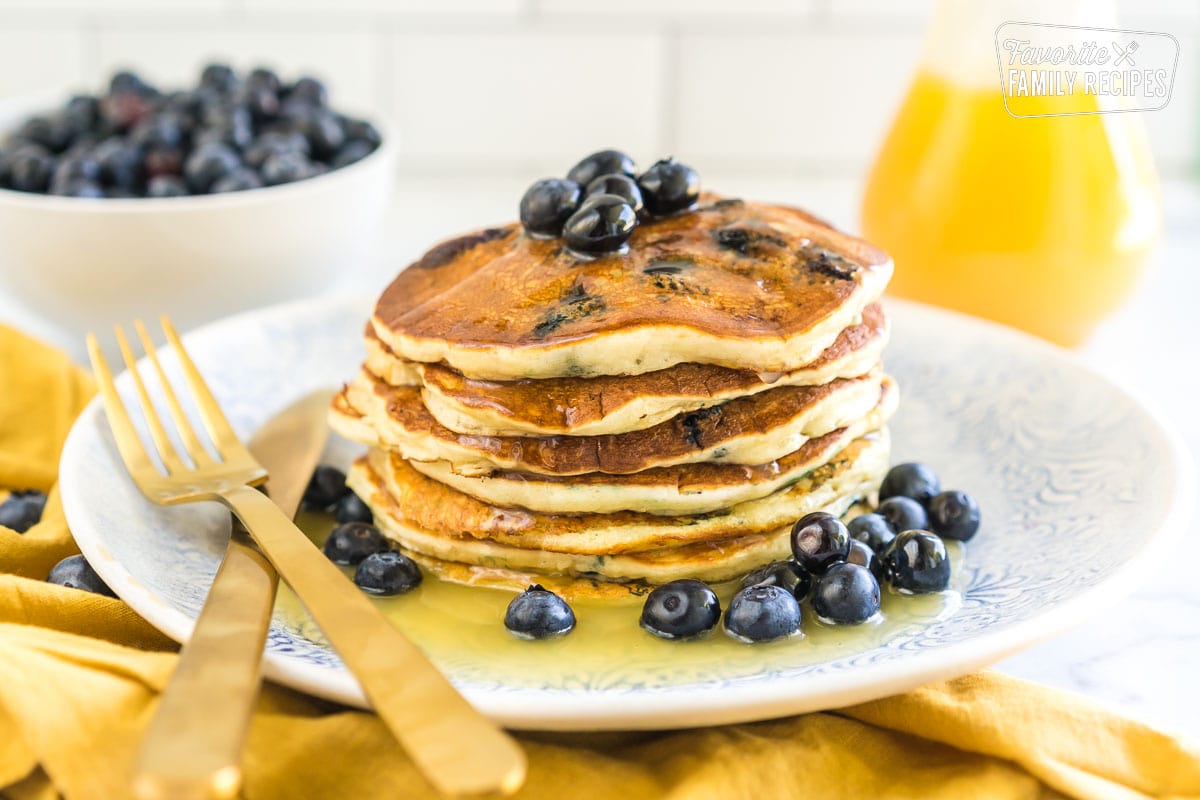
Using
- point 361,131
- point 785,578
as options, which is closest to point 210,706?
point 785,578

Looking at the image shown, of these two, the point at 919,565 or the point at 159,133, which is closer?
the point at 919,565

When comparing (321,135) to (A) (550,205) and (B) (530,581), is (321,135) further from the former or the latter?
(B) (530,581)

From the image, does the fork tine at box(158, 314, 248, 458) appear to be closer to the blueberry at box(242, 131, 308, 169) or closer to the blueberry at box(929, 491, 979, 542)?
the blueberry at box(242, 131, 308, 169)

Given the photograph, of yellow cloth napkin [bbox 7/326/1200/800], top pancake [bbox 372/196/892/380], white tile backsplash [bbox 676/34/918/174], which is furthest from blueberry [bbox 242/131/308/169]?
white tile backsplash [bbox 676/34/918/174]

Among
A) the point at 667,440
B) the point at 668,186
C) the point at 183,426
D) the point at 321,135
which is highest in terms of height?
the point at 668,186

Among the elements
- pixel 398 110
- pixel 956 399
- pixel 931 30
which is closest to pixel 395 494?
pixel 956 399

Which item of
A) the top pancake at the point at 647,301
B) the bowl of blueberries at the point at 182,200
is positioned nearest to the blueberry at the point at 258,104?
the bowl of blueberries at the point at 182,200

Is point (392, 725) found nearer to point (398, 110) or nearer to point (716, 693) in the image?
point (716, 693)
